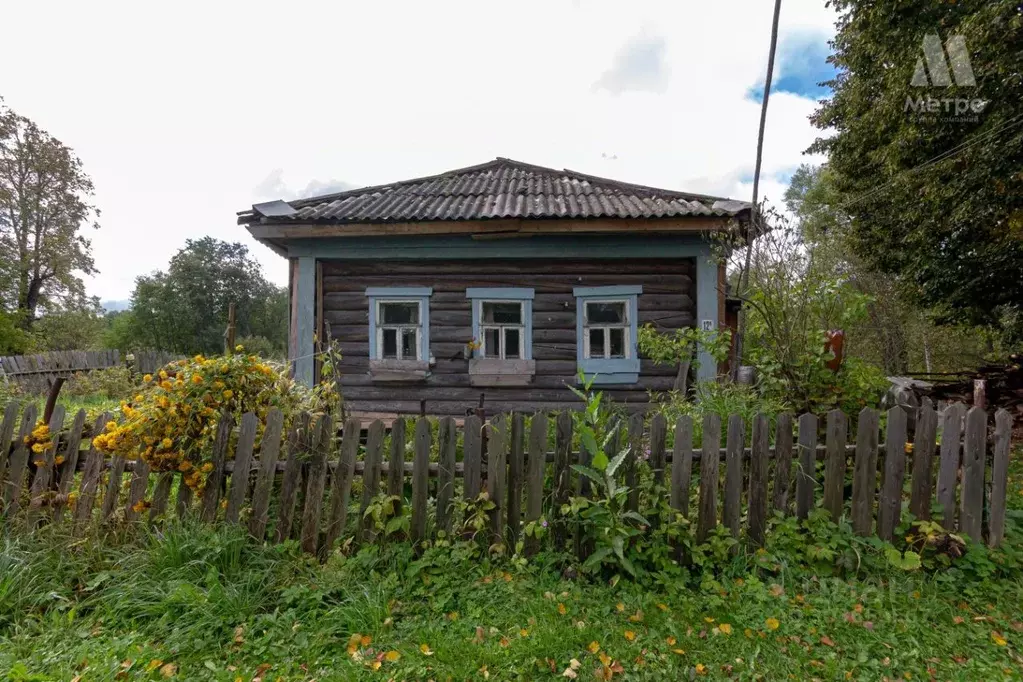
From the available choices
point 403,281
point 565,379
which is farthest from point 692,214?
point 403,281

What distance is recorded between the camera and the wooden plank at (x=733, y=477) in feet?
9.88

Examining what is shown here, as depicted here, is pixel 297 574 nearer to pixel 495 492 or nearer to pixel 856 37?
pixel 495 492

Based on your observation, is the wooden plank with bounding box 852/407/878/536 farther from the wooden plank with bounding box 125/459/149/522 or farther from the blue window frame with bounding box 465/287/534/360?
the wooden plank with bounding box 125/459/149/522

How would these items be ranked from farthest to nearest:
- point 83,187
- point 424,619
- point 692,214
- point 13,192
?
point 83,187 → point 13,192 → point 692,214 → point 424,619

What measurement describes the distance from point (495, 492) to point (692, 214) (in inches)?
199

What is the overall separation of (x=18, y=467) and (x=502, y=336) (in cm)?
526

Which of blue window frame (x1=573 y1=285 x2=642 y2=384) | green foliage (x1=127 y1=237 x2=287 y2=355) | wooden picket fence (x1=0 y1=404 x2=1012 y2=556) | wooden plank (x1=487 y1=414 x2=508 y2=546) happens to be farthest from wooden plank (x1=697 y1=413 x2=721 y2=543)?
green foliage (x1=127 y1=237 x2=287 y2=355)

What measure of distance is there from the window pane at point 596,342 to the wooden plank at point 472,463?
14.3 ft

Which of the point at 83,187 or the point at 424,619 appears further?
the point at 83,187

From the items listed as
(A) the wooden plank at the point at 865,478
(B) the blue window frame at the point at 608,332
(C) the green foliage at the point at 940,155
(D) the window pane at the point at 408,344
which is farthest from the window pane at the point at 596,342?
(C) the green foliage at the point at 940,155

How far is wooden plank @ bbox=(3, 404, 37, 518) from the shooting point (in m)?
3.21

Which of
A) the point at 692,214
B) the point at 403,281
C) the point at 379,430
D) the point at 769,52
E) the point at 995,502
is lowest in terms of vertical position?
the point at 995,502

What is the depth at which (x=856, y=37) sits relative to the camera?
32.3 ft

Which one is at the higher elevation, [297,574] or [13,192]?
[13,192]
